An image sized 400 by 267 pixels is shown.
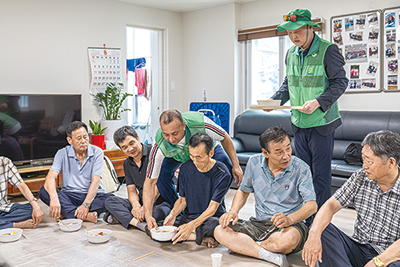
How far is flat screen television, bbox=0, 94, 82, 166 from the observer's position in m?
4.64

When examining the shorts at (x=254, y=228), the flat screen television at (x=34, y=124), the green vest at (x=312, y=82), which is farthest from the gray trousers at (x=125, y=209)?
the flat screen television at (x=34, y=124)

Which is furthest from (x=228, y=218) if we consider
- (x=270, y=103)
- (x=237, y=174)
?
(x=270, y=103)

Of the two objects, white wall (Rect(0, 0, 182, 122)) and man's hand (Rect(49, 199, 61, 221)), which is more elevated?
white wall (Rect(0, 0, 182, 122))

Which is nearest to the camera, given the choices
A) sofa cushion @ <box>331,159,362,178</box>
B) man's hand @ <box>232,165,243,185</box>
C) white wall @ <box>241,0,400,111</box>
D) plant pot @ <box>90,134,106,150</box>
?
man's hand @ <box>232,165,243,185</box>

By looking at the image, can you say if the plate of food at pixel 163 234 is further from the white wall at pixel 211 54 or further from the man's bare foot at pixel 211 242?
the white wall at pixel 211 54

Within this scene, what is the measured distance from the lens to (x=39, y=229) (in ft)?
10.8

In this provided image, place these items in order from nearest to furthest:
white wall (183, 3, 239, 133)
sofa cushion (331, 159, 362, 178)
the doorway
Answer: sofa cushion (331, 159, 362, 178) < white wall (183, 3, 239, 133) < the doorway

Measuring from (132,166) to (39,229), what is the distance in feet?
2.87

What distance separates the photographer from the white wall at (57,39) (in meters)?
4.90

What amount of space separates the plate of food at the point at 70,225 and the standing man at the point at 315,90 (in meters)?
1.75

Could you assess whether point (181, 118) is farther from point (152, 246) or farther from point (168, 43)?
point (168, 43)

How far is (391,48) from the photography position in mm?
4605

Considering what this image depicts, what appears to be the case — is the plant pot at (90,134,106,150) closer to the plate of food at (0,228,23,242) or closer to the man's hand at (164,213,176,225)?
the plate of food at (0,228,23,242)

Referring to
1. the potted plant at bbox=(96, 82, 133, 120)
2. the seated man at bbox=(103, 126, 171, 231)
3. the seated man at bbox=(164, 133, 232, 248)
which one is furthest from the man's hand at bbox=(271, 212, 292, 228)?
the potted plant at bbox=(96, 82, 133, 120)
